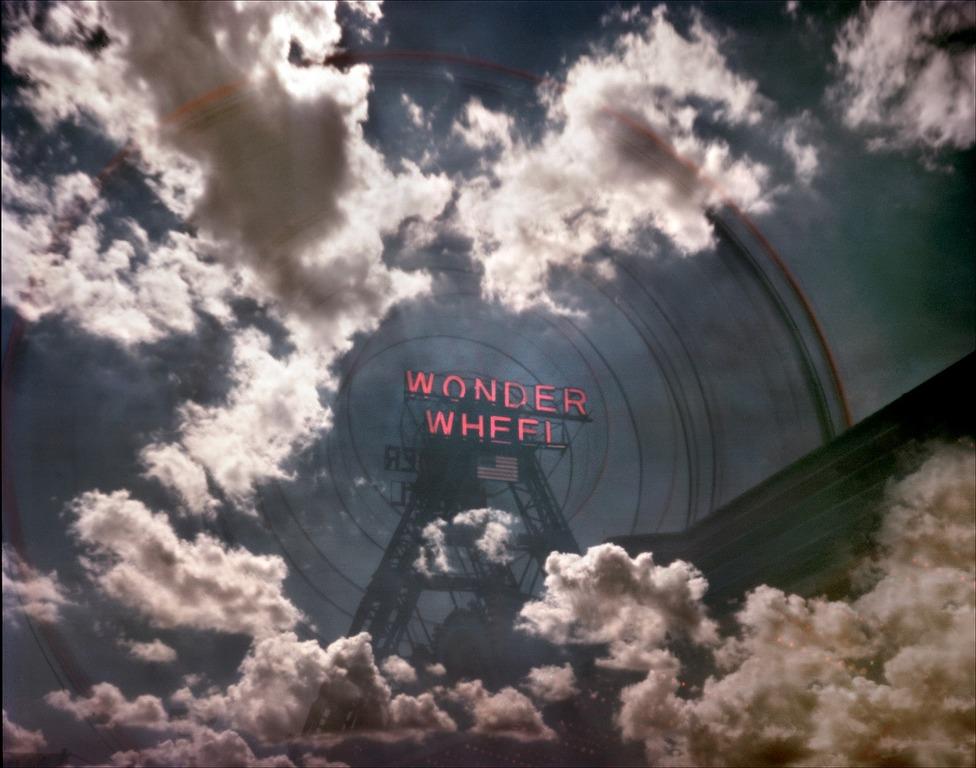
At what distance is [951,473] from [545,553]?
10211mm

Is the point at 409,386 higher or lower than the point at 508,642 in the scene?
higher

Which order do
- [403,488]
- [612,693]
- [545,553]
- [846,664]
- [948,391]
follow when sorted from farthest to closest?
[403,488] < [545,553] < [612,693] < [846,664] < [948,391]

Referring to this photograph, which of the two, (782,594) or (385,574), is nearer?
(782,594)

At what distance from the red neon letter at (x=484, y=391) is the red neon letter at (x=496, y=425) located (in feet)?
2.24

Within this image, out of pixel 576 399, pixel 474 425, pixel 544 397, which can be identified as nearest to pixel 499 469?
pixel 474 425

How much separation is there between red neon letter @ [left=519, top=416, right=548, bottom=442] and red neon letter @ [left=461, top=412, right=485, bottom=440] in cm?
128

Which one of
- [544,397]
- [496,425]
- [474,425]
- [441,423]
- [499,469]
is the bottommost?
[499,469]

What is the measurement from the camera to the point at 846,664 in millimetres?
13039

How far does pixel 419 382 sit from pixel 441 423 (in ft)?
5.03

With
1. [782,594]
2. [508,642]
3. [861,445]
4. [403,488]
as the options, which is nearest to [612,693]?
[508,642]

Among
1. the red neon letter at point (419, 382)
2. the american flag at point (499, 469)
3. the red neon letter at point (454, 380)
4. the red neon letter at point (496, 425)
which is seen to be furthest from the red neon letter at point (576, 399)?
the red neon letter at point (419, 382)

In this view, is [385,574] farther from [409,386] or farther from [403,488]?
[409,386]

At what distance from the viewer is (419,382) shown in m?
17.5

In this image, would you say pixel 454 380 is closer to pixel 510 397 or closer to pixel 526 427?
pixel 510 397
